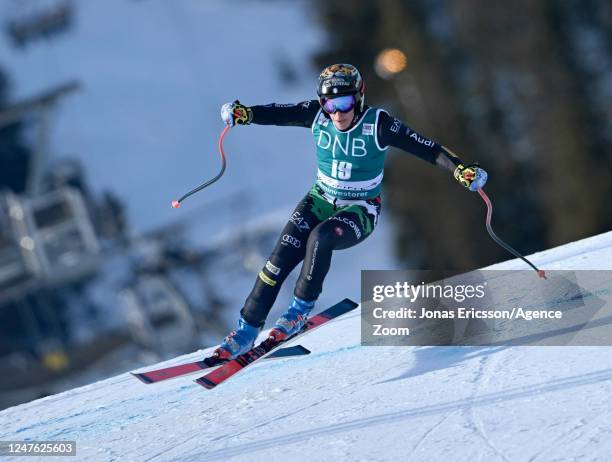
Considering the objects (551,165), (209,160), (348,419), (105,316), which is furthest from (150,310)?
(348,419)

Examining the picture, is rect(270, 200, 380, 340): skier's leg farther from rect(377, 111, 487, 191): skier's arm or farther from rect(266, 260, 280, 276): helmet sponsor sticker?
rect(377, 111, 487, 191): skier's arm

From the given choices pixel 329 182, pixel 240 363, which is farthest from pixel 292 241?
pixel 240 363

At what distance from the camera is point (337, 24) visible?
100 ft

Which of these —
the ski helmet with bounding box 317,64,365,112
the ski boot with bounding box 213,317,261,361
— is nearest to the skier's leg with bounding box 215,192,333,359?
the ski boot with bounding box 213,317,261,361

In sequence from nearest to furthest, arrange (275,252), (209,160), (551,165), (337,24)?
(275,252)
(551,165)
(209,160)
(337,24)

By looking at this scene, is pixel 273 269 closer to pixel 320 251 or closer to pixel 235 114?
pixel 320 251

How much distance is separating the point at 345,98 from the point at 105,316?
17883mm

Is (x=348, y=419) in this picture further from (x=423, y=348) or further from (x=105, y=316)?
(x=105, y=316)

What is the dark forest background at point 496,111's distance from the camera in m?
25.5

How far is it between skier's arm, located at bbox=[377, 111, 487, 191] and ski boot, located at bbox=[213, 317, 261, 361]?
1407mm

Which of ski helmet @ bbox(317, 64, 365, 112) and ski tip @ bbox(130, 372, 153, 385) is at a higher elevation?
ski helmet @ bbox(317, 64, 365, 112)

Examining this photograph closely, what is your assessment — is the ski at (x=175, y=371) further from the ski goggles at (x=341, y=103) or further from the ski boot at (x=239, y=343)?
the ski goggles at (x=341, y=103)

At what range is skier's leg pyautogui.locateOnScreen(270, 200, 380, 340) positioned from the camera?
6.12 meters

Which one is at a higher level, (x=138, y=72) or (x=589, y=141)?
(x=138, y=72)
